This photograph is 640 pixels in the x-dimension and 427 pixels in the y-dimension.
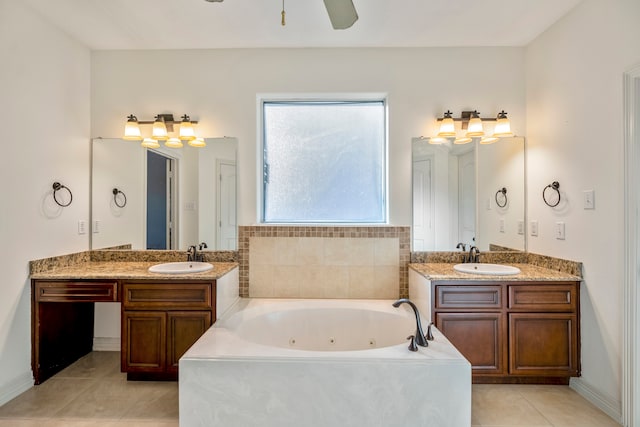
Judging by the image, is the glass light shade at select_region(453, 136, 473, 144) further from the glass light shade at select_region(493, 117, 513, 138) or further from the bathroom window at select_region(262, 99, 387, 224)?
the bathroom window at select_region(262, 99, 387, 224)

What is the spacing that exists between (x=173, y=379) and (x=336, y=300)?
1.34 meters

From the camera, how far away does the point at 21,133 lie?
2.36 meters

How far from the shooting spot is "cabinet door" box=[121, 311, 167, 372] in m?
2.43

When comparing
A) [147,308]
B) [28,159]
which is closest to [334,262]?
[147,308]

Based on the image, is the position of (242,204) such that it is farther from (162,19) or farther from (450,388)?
(450,388)

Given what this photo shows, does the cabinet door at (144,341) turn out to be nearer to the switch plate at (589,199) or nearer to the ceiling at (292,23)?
the ceiling at (292,23)

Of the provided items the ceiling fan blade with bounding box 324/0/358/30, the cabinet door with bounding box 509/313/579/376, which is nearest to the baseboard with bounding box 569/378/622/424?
the cabinet door with bounding box 509/313/579/376

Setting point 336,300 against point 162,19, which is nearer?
point 162,19

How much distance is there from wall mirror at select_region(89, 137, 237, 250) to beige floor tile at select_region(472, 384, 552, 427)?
2149mm

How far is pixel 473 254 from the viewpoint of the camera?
2912mm

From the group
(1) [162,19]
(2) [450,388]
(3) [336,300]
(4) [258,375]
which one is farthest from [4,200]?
(2) [450,388]

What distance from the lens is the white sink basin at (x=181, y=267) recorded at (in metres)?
2.49

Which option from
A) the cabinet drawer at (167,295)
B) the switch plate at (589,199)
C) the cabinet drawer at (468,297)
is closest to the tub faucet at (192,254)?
the cabinet drawer at (167,295)

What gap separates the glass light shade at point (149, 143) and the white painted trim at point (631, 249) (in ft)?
10.9
